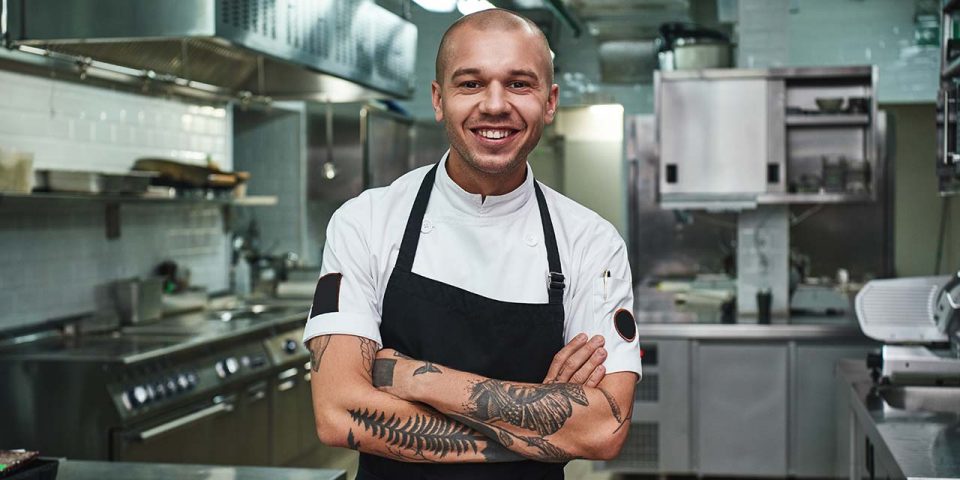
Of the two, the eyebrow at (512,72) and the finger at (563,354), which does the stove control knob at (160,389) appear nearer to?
the finger at (563,354)

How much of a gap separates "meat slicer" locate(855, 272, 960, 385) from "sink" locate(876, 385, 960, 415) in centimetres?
3

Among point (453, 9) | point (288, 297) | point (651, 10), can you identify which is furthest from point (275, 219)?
point (651, 10)

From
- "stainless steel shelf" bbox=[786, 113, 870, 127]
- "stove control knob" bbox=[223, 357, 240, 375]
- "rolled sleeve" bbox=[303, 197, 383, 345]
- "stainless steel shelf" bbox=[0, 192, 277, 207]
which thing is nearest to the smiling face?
"rolled sleeve" bbox=[303, 197, 383, 345]

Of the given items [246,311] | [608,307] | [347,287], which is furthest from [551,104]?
[246,311]

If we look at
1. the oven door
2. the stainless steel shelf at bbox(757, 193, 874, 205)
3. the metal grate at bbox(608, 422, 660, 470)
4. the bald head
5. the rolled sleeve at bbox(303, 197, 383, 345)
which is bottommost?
the metal grate at bbox(608, 422, 660, 470)

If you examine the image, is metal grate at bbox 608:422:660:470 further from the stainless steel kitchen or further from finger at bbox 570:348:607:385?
finger at bbox 570:348:607:385

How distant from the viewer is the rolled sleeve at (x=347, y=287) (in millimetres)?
1921

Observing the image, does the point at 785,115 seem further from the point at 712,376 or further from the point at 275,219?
the point at 275,219

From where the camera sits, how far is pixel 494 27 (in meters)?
1.85

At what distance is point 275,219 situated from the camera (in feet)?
24.8

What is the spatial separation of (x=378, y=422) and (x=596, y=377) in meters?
0.41

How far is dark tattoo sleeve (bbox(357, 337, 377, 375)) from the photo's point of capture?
6.28ft

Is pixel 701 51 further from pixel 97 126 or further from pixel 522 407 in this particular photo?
pixel 522 407

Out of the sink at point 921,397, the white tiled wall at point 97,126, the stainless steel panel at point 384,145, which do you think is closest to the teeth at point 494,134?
the sink at point 921,397
